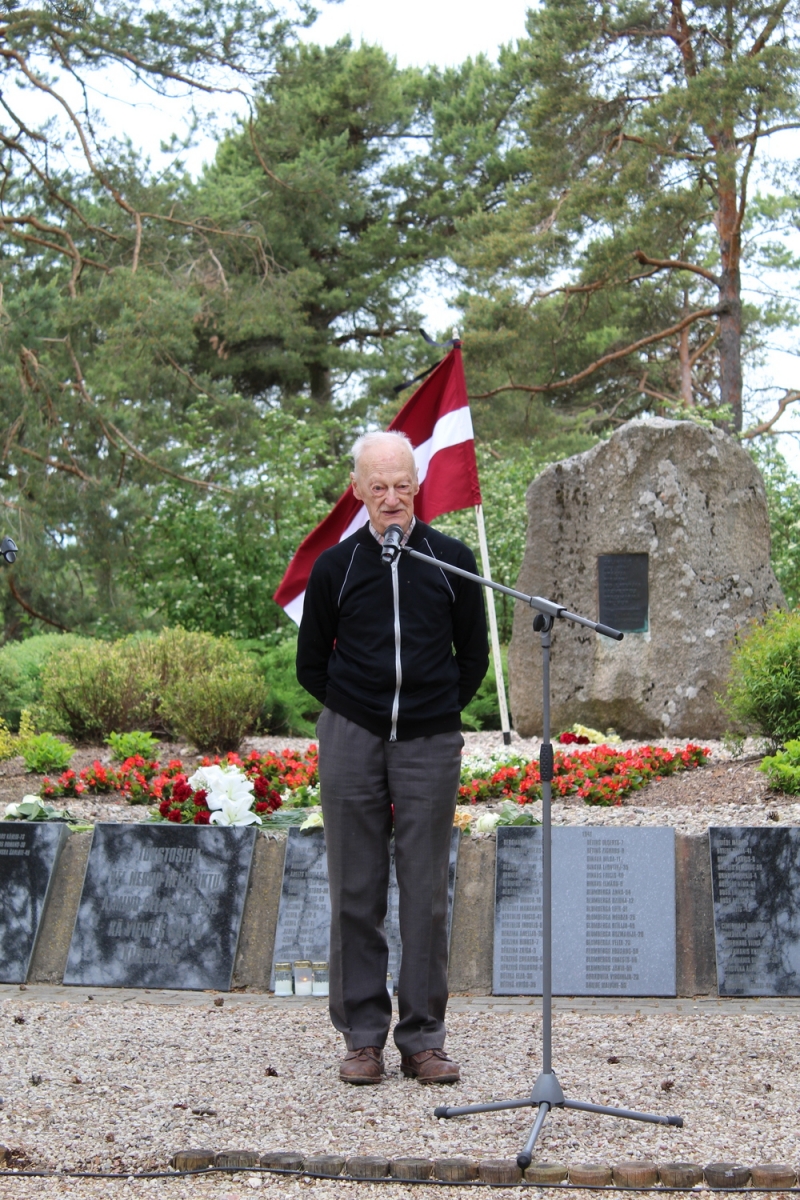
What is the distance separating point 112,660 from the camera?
9430mm

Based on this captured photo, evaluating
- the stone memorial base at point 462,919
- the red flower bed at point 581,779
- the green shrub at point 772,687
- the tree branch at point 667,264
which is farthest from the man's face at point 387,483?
the tree branch at point 667,264

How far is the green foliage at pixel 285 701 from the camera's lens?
10.0m

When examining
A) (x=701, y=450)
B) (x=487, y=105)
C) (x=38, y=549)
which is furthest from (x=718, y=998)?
(x=487, y=105)

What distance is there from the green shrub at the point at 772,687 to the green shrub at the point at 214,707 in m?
3.53

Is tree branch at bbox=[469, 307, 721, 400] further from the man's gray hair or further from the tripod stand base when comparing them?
the tripod stand base

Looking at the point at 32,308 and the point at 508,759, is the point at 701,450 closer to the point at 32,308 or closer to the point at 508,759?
the point at 508,759

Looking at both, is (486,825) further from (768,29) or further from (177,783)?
(768,29)

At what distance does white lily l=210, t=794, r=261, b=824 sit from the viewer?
16.6 feet

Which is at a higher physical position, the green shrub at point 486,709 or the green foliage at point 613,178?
the green foliage at point 613,178

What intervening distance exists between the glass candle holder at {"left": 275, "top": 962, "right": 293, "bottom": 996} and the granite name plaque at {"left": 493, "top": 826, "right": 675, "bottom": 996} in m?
0.76

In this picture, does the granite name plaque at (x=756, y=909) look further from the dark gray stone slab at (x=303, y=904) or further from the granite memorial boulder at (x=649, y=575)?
the granite memorial boulder at (x=649, y=575)

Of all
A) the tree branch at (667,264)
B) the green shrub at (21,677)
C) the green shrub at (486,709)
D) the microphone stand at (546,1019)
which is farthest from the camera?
the tree branch at (667,264)

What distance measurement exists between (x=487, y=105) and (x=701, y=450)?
15.8 metres

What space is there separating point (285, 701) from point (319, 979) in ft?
17.8
